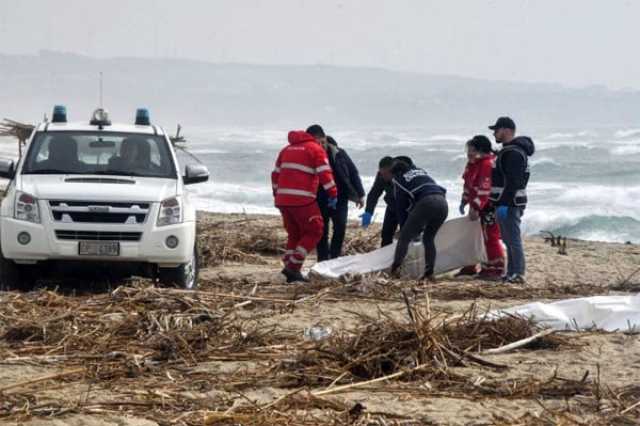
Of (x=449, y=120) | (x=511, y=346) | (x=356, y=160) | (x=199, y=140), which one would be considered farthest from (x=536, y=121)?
(x=511, y=346)

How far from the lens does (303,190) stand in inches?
490

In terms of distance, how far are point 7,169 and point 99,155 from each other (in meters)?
0.99

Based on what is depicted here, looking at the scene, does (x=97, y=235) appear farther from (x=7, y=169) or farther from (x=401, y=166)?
(x=401, y=166)

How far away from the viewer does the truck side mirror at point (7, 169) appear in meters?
11.4

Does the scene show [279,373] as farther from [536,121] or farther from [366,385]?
[536,121]

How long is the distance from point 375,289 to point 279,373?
12.5 ft

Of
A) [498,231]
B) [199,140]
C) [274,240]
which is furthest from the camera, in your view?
[199,140]

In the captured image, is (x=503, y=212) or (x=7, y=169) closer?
(x=7, y=169)

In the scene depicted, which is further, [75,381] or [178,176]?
[178,176]

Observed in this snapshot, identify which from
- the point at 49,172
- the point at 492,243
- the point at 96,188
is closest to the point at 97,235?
the point at 96,188

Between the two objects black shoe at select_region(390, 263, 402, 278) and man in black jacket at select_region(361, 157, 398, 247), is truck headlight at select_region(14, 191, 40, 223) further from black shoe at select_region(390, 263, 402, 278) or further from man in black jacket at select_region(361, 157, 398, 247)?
man in black jacket at select_region(361, 157, 398, 247)

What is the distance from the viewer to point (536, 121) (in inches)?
4483

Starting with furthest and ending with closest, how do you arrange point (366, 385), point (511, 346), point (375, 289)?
point (375, 289) → point (511, 346) → point (366, 385)

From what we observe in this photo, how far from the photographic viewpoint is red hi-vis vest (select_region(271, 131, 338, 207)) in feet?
40.8
